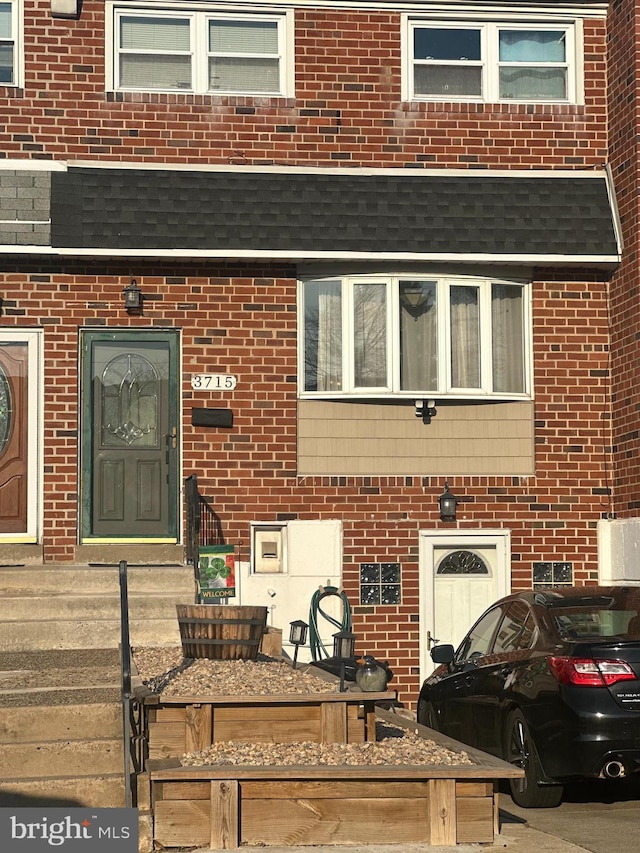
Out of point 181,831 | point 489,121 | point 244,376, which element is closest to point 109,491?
point 244,376

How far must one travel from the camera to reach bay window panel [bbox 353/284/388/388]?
15.2 metres

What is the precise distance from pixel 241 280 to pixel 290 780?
8.20 m

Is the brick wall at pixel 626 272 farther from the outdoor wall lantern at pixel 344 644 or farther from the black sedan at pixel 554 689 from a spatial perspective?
the black sedan at pixel 554 689

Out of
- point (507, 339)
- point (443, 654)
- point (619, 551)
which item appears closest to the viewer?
point (443, 654)

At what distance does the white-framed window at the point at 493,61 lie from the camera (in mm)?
15844

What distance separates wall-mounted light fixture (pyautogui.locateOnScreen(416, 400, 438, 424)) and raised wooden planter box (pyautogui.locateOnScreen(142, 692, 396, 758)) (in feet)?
21.3

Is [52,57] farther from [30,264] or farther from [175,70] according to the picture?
[30,264]

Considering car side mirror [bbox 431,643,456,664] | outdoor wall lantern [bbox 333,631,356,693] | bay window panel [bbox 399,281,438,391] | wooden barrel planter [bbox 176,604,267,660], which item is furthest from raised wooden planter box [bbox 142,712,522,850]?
bay window panel [bbox 399,281,438,391]

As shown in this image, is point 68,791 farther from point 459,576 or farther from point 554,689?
point 459,576

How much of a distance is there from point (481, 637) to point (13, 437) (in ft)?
19.9

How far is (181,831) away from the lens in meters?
7.80

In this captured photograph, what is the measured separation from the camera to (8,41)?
15.3m

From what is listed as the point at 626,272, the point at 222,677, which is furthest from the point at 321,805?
the point at 626,272

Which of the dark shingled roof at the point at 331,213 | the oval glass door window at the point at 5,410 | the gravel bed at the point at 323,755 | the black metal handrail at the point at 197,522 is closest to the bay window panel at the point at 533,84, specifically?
the dark shingled roof at the point at 331,213
